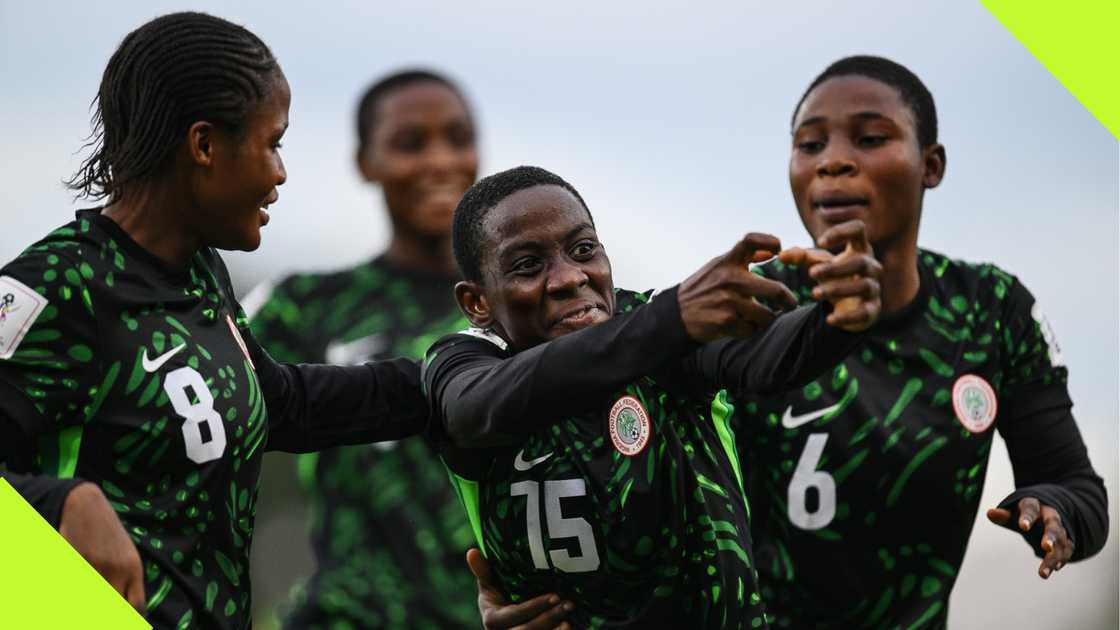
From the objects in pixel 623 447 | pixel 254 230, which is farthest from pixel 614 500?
pixel 254 230

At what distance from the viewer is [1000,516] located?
3969 millimetres

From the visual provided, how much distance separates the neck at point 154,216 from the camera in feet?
11.1

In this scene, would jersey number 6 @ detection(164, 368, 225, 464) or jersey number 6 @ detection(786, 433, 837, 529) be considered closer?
jersey number 6 @ detection(164, 368, 225, 464)

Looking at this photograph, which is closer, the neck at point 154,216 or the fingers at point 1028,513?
the neck at point 154,216

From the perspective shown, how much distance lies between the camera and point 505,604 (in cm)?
382

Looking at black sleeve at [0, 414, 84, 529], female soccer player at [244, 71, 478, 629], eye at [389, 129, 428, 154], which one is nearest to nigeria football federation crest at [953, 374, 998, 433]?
female soccer player at [244, 71, 478, 629]

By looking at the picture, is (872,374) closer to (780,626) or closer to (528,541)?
(780,626)

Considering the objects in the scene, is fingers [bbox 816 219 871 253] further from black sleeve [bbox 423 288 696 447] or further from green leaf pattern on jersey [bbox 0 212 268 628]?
green leaf pattern on jersey [bbox 0 212 268 628]

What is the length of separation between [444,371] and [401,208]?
2938 millimetres

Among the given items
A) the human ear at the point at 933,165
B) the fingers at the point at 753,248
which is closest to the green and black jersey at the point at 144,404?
the fingers at the point at 753,248

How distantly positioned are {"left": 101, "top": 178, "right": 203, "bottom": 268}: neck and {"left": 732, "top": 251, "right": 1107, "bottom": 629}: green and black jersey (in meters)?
1.71

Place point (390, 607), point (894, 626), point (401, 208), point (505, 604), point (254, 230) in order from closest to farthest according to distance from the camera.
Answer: point (254, 230) → point (505, 604) → point (894, 626) → point (390, 607) → point (401, 208)

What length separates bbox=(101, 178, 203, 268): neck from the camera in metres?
3.37

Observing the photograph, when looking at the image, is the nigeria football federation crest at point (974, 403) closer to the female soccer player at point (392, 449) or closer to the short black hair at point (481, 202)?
the short black hair at point (481, 202)
